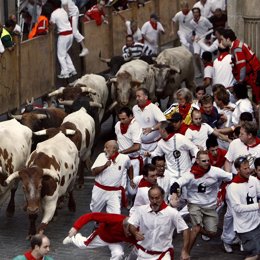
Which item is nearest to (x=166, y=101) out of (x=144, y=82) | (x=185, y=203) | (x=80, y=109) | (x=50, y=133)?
(x=144, y=82)

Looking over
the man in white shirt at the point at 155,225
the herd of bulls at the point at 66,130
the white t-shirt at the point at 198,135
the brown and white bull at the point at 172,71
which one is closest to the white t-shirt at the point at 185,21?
the brown and white bull at the point at 172,71

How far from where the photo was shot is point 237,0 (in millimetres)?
25875

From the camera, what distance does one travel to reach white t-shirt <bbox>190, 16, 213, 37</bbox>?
31.8 metres

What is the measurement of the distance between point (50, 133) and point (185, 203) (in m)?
3.15

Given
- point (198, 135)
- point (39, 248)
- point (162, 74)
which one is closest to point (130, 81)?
point (162, 74)

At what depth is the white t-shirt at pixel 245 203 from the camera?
60.7 feet

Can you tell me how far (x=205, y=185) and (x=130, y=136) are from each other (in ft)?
8.01

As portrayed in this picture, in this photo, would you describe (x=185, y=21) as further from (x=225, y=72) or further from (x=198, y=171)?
(x=198, y=171)

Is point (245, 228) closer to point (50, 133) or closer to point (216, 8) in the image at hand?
point (50, 133)

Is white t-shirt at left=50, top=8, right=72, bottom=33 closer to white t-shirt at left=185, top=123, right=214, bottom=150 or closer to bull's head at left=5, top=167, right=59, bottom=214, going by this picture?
white t-shirt at left=185, top=123, right=214, bottom=150

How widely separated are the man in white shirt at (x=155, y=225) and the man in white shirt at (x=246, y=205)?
149cm

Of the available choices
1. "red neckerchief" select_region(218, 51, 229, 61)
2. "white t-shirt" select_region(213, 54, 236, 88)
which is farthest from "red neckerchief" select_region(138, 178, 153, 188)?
"red neckerchief" select_region(218, 51, 229, 61)

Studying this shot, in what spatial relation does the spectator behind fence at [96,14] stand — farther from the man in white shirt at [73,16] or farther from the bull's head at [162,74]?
the bull's head at [162,74]

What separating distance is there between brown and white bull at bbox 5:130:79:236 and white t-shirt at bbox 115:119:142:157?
2.43ft
